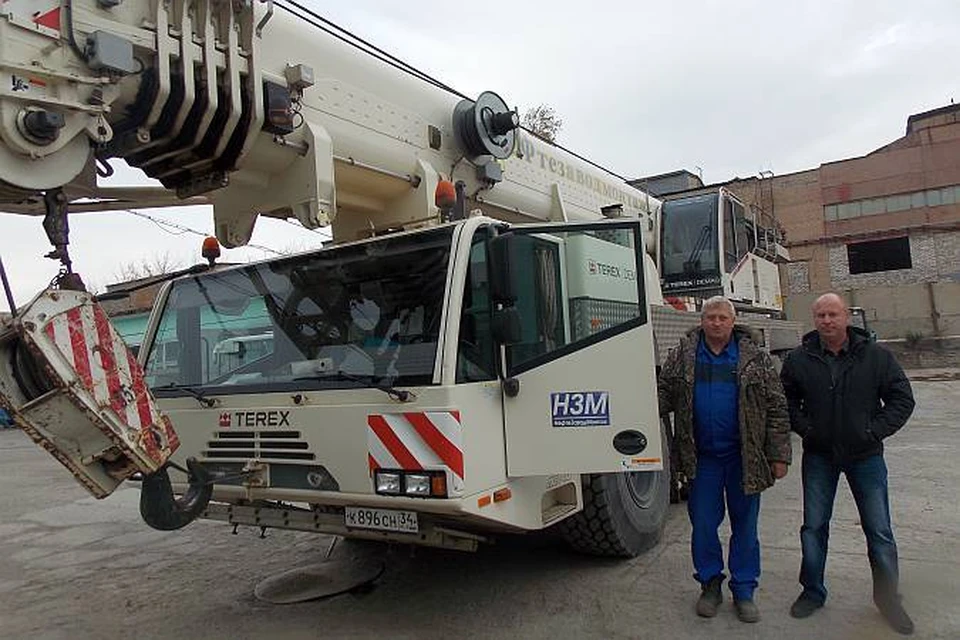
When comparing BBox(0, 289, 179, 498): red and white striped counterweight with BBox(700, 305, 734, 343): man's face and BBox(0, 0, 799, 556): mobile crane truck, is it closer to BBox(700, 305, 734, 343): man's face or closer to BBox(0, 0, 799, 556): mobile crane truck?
BBox(0, 0, 799, 556): mobile crane truck

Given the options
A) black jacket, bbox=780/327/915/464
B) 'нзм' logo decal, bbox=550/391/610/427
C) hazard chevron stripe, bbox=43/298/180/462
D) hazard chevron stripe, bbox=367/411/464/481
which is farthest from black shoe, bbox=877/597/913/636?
hazard chevron stripe, bbox=43/298/180/462

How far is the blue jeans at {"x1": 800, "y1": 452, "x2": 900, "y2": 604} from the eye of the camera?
402cm

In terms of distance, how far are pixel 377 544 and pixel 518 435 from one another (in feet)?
8.40

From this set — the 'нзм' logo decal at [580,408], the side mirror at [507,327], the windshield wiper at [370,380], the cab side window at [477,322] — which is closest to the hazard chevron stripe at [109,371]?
the windshield wiper at [370,380]

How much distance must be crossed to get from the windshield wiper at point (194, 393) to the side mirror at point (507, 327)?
166cm

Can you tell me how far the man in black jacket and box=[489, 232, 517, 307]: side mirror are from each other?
66.0 inches

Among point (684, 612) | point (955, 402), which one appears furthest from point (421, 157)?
point (955, 402)

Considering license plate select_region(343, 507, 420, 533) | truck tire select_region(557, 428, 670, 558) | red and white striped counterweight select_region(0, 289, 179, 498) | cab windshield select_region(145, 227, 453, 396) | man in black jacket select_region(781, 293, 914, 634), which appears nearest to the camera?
red and white striped counterweight select_region(0, 289, 179, 498)

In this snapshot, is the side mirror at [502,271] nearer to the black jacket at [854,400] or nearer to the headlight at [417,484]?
the headlight at [417,484]

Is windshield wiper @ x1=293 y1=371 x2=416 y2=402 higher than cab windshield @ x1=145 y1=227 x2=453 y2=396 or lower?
lower

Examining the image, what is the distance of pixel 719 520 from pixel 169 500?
2.86 meters

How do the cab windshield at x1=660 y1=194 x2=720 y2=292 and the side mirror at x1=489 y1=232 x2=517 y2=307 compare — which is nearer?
the side mirror at x1=489 y1=232 x2=517 y2=307

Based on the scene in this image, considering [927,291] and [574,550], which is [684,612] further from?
[927,291]

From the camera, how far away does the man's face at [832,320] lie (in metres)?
4.07
